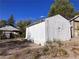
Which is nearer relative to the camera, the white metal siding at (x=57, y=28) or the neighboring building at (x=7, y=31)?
the white metal siding at (x=57, y=28)

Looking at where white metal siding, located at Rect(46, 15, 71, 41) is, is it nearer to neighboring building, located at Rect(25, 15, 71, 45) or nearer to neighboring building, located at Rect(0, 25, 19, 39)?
neighboring building, located at Rect(25, 15, 71, 45)

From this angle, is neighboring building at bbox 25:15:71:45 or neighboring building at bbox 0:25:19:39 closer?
neighboring building at bbox 25:15:71:45

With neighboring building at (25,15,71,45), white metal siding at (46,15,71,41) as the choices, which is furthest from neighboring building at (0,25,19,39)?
white metal siding at (46,15,71,41)

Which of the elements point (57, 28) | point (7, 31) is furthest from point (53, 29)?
point (7, 31)

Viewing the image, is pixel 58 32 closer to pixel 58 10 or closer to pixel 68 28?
pixel 68 28

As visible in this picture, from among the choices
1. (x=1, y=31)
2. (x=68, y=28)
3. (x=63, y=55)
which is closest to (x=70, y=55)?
(x=63, y=55)

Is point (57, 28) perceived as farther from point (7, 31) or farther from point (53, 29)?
point (7, 31)

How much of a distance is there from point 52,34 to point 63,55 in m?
8.68

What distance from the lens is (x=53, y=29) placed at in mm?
21312

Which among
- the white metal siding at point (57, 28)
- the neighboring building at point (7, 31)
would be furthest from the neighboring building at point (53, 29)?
the neighboring building at point (7, 31)

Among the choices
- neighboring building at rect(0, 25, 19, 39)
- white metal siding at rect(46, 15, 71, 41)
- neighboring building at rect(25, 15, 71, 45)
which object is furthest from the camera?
neighboring building at rect(0, 25, 19, 39)

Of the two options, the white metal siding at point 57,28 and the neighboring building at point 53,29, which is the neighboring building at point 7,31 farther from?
the white metal siding at point 57,28

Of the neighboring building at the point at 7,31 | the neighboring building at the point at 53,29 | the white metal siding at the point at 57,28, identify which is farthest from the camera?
the neighboring building at the point at 7,31

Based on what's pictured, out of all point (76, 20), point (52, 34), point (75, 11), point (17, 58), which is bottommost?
point (17, 58)
